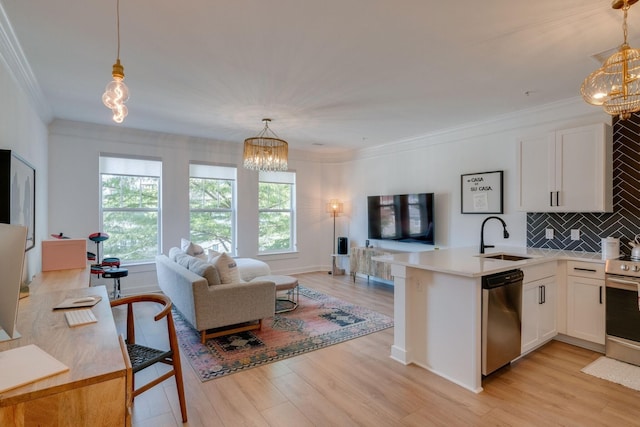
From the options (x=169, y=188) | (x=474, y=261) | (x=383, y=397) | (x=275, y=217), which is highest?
(x=169, y=188)

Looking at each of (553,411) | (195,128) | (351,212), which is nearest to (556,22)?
(553,411)

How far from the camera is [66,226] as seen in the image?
482 cm

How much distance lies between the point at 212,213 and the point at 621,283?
5.78 meters

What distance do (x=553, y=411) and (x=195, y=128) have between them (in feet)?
17.7

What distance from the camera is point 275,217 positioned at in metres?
6.91

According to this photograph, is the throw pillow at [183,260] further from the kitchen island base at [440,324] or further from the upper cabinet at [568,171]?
the upper cabinet at [568,171]

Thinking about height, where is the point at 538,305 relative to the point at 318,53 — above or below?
below

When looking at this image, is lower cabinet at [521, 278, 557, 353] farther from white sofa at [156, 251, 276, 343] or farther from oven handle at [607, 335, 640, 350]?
white sofa at [156, 251, 276, 343]

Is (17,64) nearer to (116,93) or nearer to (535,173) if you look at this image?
(116,93)

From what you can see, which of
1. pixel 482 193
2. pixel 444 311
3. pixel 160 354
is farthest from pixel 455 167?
pixel 160 354

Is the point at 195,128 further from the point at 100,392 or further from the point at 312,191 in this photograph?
the point at 100,392

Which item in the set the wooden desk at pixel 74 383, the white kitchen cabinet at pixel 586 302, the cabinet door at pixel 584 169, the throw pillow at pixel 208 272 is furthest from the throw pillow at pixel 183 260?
the cabinet door at pixel 584 169

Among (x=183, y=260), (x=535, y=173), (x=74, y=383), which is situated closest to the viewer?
(x=74, y=383)

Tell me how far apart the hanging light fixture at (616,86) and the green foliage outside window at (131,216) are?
5759 millimetres
